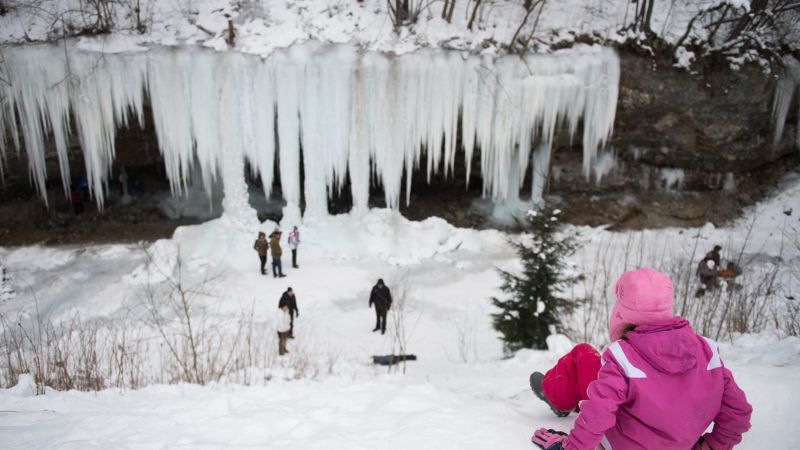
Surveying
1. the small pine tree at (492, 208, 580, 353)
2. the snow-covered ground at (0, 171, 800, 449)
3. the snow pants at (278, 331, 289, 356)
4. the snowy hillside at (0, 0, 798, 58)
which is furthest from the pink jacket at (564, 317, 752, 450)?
the snowy hillside at (0, 0, 798, 58)

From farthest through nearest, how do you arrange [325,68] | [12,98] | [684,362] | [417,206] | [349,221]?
[417,206] < [349,221] < [325,68] < [12,98] < [684,362]

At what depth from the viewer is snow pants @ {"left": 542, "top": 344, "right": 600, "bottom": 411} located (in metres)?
2.47

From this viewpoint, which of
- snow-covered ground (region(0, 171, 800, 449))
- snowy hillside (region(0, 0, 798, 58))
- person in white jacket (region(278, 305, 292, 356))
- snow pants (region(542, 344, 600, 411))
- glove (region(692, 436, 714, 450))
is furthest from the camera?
snowy hillside (region(0, 0, 798, 58))

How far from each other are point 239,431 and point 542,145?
9.41 meters

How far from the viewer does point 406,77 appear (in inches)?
372

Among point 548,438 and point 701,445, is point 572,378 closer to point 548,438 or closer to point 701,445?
point 548,438

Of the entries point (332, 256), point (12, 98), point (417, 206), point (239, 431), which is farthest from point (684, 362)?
point (12, 98)

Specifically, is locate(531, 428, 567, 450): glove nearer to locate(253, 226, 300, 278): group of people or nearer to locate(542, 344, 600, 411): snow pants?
locate(542, 344, 600, 411): snow pants

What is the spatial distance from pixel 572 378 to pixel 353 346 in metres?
4.75

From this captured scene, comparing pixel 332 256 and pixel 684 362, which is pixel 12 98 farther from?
pixel 684 362

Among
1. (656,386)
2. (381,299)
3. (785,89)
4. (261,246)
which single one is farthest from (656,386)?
(785,89)

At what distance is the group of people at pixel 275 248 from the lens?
844 centimetres

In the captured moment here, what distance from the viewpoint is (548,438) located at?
234 cm

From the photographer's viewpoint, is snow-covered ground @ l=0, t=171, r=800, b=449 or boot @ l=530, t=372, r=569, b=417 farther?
boot @ l=530, t=372, r=569, b=417
